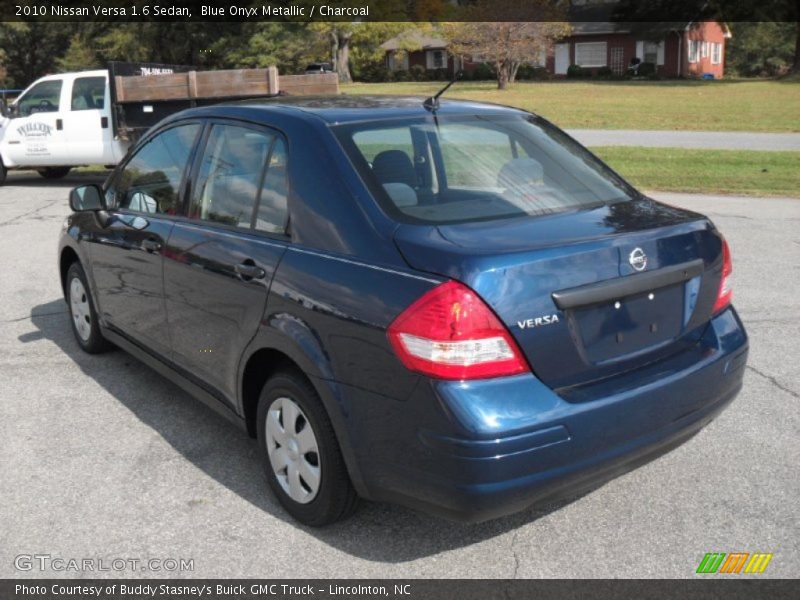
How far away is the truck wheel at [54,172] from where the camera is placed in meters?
17.5

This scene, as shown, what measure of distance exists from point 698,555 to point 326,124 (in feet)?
7.51

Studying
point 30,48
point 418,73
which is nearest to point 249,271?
point 30,48

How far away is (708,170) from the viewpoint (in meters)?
15.5

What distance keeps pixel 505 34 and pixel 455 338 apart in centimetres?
4660

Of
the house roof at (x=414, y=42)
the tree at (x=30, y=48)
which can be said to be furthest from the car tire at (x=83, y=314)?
the tree at (x=30, y=48)

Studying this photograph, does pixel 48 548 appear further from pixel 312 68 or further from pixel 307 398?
pixel 312 68

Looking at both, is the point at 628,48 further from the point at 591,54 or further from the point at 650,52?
the point at 591,54

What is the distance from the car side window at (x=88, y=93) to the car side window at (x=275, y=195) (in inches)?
506

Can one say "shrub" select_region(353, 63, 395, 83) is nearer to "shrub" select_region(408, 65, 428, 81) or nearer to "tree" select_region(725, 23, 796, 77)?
"shrub" select_region(408, 65, 428, 81)

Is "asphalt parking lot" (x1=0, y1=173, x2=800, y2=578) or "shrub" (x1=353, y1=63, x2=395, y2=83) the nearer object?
"asphalt parking lot" (x1=0, y1=173, x2=800, y2=578)

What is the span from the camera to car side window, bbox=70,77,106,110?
15430 mm

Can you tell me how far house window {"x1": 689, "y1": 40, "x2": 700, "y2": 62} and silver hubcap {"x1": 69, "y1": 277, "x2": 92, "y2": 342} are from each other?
64.3 metres
